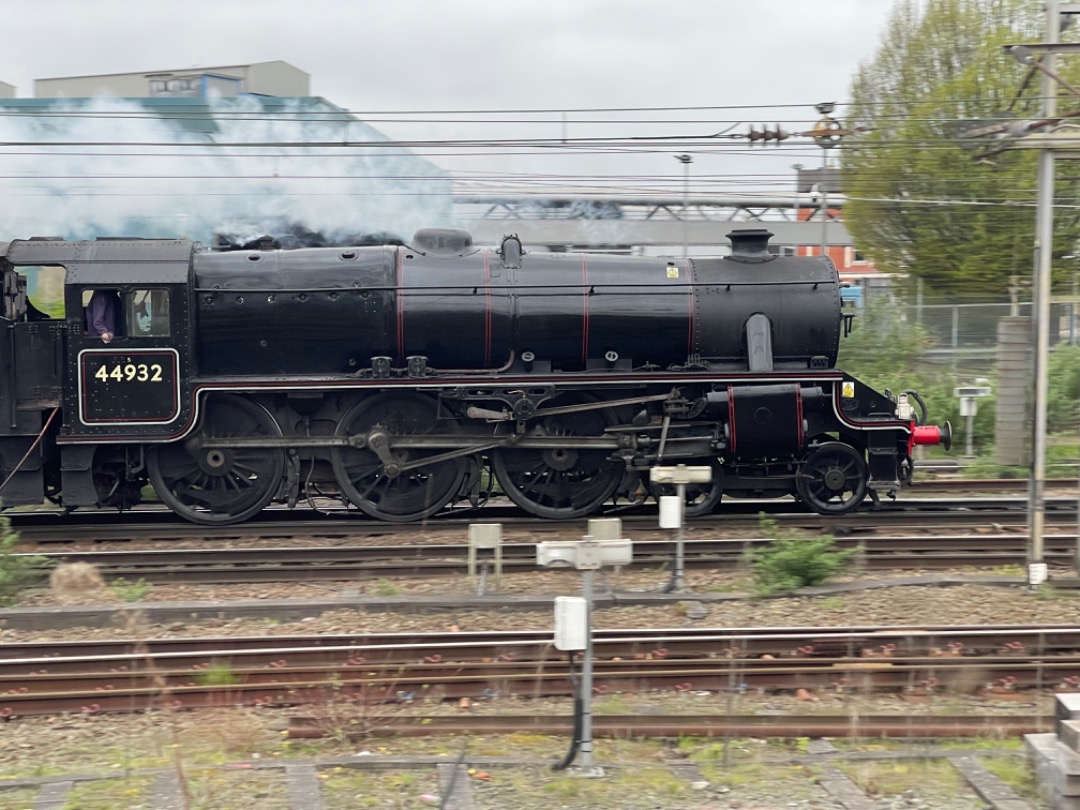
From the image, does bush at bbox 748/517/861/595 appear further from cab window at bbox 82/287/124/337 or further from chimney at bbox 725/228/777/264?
cab window at bbox 82/287/124/337

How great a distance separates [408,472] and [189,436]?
91.8 inches

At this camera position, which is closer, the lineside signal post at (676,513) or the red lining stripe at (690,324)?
the lineside signal post at (676,513)

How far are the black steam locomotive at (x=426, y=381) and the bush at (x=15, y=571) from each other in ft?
5.02

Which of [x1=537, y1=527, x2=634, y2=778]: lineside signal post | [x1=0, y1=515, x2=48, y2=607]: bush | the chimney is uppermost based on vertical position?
the chimney

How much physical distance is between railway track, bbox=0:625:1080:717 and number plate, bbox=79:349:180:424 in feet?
13.5

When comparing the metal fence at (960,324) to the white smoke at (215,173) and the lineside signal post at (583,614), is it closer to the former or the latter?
the white smoke at (215,173)

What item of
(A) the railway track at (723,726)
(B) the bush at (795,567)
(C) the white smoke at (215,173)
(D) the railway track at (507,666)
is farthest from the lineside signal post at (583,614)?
(C) the white smoke at (215,173)

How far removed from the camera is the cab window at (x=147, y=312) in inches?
460

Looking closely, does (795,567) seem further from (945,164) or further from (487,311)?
(945,164)

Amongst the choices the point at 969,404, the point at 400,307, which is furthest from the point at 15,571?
the point at 969,404

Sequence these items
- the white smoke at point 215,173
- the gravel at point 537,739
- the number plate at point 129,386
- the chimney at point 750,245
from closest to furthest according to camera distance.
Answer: the gravel at point 537,739
the number plate at point 129,386
the chimney at point 750,245
the white smoke at point 215,173

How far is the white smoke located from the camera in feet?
67.0

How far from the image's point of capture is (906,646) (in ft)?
25.5

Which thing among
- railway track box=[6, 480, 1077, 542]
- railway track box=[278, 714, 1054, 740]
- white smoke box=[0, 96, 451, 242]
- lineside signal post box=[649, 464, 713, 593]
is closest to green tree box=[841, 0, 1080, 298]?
white smoke box=[0, 96, 451, 242]
